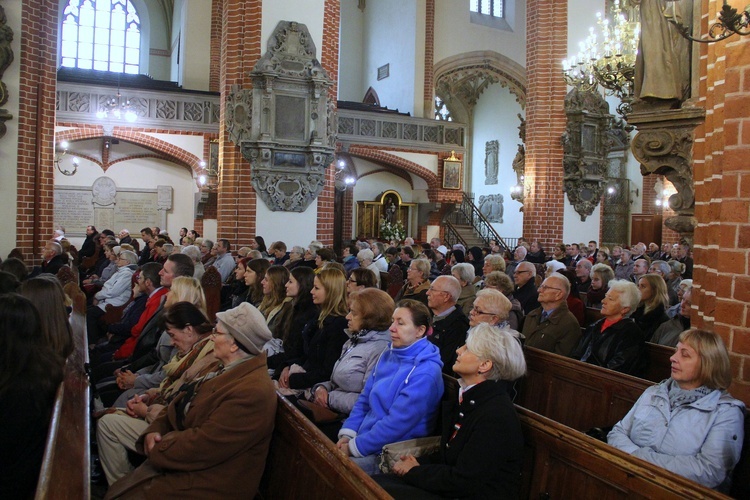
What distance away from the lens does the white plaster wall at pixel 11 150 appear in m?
9.16

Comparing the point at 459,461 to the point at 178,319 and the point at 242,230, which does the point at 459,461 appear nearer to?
the point at 178,319

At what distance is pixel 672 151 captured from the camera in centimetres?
455

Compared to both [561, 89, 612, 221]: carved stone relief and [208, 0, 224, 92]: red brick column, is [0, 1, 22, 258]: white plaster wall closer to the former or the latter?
[208, 0, 224, 92]: red brick column

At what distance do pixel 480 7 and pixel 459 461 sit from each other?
22803 mm

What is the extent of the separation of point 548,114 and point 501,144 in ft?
39.4

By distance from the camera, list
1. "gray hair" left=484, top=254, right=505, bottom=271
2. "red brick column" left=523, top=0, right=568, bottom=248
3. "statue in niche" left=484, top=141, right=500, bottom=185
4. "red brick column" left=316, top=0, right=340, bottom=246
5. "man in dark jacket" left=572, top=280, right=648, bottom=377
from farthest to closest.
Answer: "statue in niche" left=484, top=141, right=500, bottom=185
"red brick column" left=523, top=0, right=568, bottom=248
"red brick column" left=316, top=0, right=340, bottom=246
"gray hair" left=484, top=254, right=505, bottom=271
"man in dark jacket" left=572, top=280, right=648, bottom=377

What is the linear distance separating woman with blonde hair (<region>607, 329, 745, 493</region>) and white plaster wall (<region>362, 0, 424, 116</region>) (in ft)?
61.3

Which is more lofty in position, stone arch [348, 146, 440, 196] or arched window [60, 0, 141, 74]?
arched window [60, 0, 141, 74]

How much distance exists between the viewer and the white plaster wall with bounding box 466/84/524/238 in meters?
25.0

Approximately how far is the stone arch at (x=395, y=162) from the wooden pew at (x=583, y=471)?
1598 cm

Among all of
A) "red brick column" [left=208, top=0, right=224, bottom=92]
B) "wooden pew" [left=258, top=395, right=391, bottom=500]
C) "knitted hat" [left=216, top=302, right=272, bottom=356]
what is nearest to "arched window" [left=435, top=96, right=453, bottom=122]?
"red brick column" [left=208, top=0, right=224, bottom=92]

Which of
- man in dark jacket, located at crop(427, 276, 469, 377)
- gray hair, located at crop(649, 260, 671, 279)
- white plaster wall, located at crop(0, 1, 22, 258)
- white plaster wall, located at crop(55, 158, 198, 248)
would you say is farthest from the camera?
white plaster wall, located at crop(55, 158, 198, 248)

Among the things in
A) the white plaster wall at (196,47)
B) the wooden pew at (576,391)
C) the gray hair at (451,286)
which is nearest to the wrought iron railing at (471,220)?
the white plaster wall at (196,47)

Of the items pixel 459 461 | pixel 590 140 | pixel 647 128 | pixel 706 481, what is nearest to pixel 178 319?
pixel 459 461
